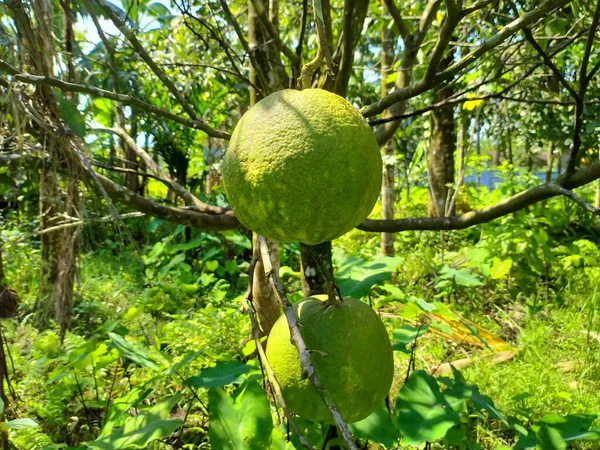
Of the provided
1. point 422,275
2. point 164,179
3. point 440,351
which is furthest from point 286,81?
point 422,275

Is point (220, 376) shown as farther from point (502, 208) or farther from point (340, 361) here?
point (502, 208)

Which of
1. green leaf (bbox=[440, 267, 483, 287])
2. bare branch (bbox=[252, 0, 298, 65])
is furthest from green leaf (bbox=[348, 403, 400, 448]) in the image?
green leaf (bbox=[440, 267, 483, 287])

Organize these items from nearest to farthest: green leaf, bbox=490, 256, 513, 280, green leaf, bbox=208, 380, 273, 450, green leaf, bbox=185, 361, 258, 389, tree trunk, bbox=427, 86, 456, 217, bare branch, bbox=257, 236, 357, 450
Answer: bare branch, bbox=257, 236, 357, 450 → green leaf, bbox=208, 380, 273, 450 → green leaf, bbox=185, 361, 258, 389 → green leaf, bbox=490, 256, 513, 280 → tree trunk, bbox=427, 86, 456, 217

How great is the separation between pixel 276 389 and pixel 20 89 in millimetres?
1247

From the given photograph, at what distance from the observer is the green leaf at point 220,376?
1345 mm

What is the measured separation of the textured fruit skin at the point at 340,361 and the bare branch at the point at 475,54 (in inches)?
16.8

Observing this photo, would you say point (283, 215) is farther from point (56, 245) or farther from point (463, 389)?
point (56, 245)

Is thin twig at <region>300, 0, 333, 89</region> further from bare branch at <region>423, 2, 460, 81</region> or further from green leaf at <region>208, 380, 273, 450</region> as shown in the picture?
green leaf at <region>208, 380, 273, 450</region>

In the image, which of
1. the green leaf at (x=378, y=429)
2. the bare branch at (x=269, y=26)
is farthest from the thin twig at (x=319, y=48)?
the green leaf at (x=378, y=429)

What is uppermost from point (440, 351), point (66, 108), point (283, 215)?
point (66, 108)

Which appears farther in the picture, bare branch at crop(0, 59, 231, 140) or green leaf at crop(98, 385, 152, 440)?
green leaf at crop(98, 385, 152, 440)

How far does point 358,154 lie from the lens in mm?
698

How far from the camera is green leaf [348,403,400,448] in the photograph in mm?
1259

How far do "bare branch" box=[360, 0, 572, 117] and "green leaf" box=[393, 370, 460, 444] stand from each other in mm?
846
